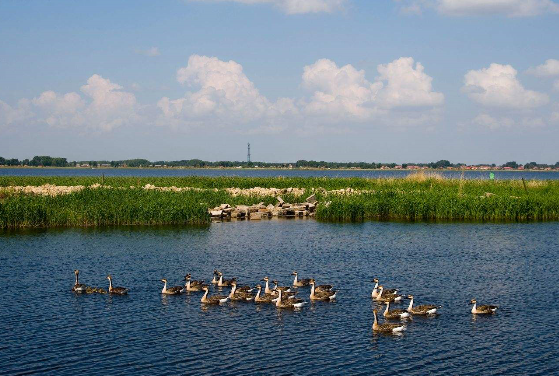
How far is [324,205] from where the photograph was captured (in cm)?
5606

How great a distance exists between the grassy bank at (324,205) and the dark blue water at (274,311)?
5290 mm

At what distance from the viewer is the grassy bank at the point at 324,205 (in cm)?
4781

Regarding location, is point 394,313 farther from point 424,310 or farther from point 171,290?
point 171,290

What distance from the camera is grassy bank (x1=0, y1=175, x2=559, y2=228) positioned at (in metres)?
47.8

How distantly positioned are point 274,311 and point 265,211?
33817 millimetres

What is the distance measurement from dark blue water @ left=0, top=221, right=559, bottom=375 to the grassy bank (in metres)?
5.29

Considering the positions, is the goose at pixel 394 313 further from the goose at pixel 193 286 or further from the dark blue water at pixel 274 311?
the goose at pixel 193 286

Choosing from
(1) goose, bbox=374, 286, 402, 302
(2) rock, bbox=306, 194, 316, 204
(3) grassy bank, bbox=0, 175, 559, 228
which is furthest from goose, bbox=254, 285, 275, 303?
(2) rock, bbox=306, 194, 316, 204

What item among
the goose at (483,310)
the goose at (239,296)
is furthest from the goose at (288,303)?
the goose at (483,310)

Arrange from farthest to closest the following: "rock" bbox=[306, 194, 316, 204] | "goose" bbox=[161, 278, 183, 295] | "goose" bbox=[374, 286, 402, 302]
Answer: "rock" bbox=[306, 194, 316, 204]
"goose" bbox=[161, 278, 183, 295]
"goose" bbox=[374, 286, 402, 302]

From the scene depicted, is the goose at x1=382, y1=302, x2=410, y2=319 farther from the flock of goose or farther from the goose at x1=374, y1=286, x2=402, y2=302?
the goose at x1=374, y1=286, x2=402, y2=302

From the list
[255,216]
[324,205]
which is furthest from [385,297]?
[255,216]

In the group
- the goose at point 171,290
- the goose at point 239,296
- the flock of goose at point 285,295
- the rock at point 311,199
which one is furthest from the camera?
the rock at point 311,199

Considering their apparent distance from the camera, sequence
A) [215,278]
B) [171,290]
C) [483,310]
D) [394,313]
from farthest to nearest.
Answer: [215,278]
[171,290]
[483,310]
[394,313]
